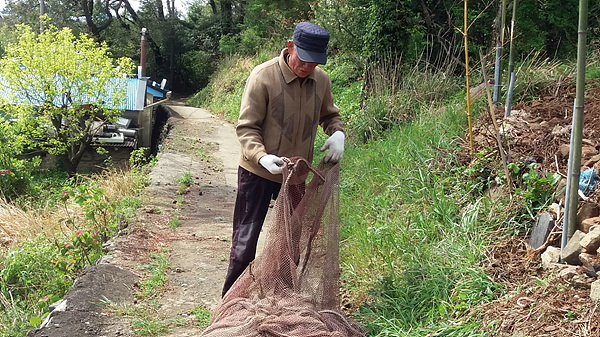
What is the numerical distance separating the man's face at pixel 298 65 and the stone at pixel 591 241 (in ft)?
6.19

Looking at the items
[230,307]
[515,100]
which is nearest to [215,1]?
[515,100]

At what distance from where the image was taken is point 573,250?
11.2 ft

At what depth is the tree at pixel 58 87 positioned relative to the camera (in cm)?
1397

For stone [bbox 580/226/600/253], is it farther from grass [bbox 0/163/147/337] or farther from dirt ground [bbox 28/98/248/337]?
grass [bbox 0/163/147/337]

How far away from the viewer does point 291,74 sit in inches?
139

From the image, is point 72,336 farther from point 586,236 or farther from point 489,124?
point 489,124

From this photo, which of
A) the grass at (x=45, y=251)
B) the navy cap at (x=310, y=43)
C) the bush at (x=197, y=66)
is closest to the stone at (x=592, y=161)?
the navy cap at (x=310, y=43)

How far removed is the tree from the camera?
1397 cm

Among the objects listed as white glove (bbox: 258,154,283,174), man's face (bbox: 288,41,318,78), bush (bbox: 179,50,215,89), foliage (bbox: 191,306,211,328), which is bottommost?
bush (bbox: 179,50,215,89)

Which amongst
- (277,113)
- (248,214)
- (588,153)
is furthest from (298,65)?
(588,153)

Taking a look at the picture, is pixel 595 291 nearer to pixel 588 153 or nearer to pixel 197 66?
pixel 588 153

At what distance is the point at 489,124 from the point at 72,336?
12.9 feet

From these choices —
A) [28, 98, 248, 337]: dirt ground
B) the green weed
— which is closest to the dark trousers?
[28, 98, 248, 337]: dirt ground

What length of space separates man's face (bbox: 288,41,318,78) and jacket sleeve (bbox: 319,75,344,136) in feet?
1.00
